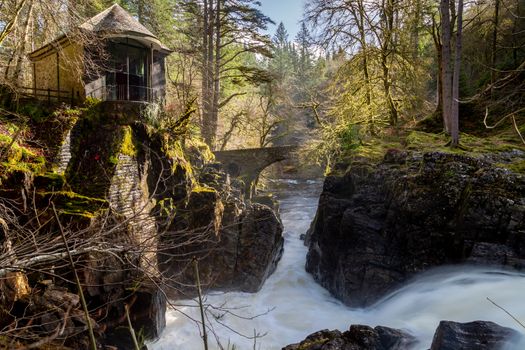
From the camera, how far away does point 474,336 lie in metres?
5.23

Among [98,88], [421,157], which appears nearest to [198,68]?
[98,88]

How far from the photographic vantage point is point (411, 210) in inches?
372

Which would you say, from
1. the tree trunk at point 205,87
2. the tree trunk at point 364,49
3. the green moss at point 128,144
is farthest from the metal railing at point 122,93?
the tree trunk at point 364,49

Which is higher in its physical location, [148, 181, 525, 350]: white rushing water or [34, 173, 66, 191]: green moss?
[34, 173, 66, 191]: green moss

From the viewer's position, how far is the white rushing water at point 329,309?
6.68m

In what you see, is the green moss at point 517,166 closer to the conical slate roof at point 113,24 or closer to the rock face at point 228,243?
the rock face at point 228,243

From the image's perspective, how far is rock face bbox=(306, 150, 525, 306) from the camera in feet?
26.2

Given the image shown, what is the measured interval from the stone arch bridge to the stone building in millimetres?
5527

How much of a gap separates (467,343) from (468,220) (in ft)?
13.3

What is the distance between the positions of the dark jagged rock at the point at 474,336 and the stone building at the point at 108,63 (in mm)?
12333

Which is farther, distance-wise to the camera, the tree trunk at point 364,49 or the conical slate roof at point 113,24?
the tree trunk at point 364,49

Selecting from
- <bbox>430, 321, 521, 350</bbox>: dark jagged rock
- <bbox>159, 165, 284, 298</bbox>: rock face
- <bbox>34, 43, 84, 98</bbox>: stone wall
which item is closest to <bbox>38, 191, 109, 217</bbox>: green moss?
<bbox>159, 165, 284, 298</bbox>: rock face

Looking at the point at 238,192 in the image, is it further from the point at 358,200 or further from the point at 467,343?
the point at 467,343

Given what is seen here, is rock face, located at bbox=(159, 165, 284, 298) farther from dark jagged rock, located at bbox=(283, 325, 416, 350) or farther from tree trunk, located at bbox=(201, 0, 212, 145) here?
tree trunk, located at bbox=(201, 0, 212, 145)
